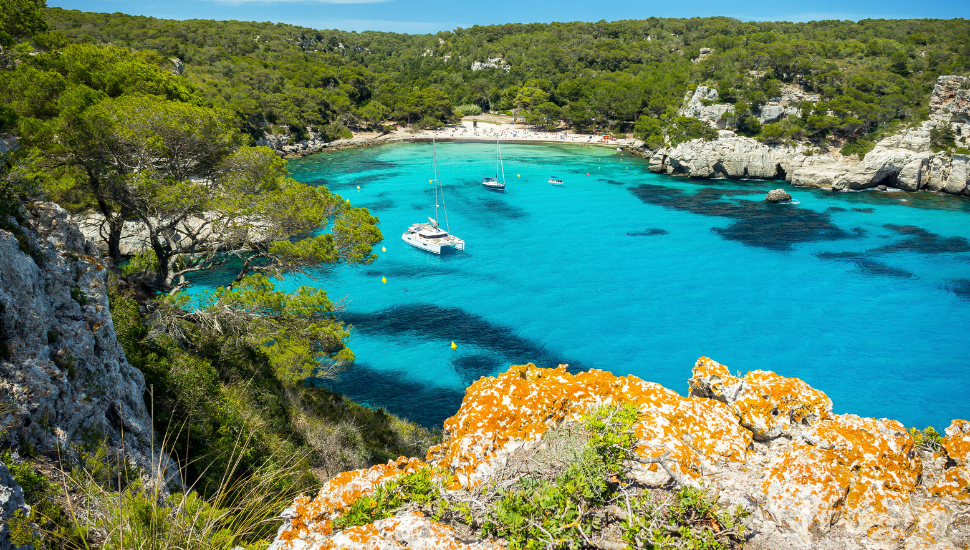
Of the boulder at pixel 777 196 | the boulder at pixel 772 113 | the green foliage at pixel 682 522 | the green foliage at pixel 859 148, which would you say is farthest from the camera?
the boulder at pixel 772 113

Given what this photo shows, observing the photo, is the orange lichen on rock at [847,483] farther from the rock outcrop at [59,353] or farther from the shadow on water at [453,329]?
the shadow on water at [453,329]

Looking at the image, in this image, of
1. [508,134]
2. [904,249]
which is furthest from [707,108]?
[904,249]

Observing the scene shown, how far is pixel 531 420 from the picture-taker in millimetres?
4734

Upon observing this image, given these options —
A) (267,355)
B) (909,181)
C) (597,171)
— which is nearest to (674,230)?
(597,171)

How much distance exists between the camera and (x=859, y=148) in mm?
52875

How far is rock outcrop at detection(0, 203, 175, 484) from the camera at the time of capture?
16.1 feet

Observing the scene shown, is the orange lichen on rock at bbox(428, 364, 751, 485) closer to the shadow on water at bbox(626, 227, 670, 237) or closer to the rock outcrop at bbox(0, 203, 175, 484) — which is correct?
the rock outcrop at bbox(0, 203, 175, 484)

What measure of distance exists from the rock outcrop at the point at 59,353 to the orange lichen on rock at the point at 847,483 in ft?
17.8

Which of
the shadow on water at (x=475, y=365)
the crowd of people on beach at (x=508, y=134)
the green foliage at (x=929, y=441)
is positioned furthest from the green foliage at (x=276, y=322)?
the crowd of people on beach at (x=508, y=134)

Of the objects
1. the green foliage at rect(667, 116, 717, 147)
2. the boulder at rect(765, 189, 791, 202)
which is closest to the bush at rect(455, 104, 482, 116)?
the green foliage at rect(667, 116, 717, 147)

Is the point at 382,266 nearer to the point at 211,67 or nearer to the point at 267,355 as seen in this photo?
the point at 267,355

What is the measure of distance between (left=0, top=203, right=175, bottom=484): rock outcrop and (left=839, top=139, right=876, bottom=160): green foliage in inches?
2591

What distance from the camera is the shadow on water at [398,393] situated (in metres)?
18.1

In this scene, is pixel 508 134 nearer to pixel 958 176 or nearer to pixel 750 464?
pixel 958 176
